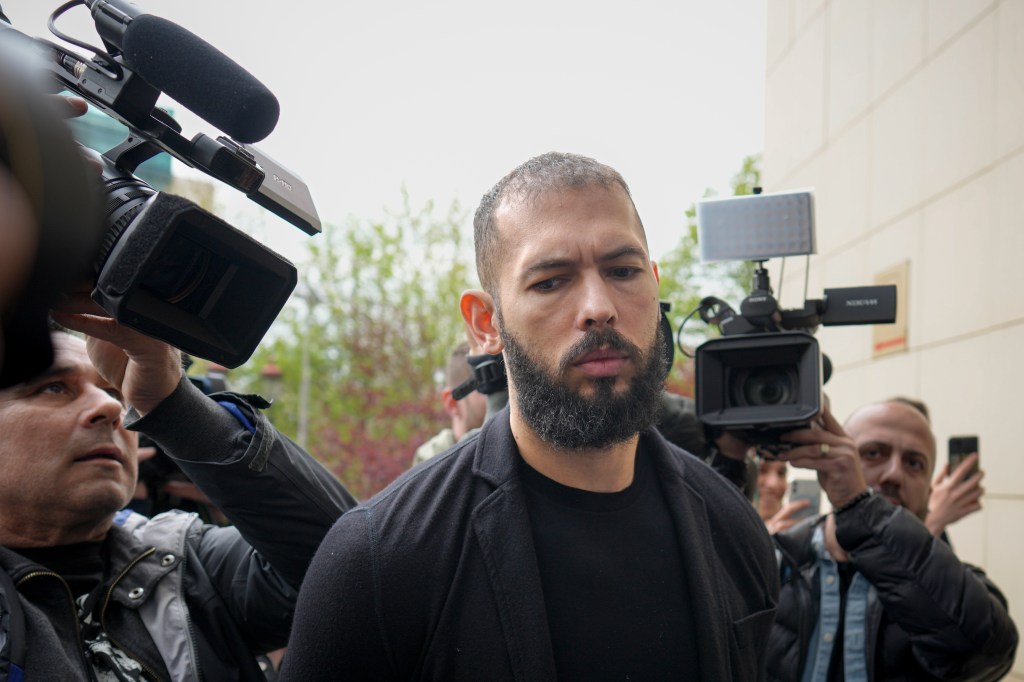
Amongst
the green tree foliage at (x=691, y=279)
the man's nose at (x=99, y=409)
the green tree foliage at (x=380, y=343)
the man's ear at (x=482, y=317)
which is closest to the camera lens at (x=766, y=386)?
the man's ear at (x=482, y=317)

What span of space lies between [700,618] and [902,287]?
4927 millimetres

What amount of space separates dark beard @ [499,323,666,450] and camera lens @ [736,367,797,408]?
33.4 inches

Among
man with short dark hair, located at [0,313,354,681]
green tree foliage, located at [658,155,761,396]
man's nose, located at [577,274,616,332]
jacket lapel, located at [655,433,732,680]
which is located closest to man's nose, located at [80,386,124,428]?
man with short dark hair, located at [0,313,354,681]

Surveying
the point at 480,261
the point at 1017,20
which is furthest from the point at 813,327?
the point at 1017,20

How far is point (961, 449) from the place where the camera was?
3305 mm

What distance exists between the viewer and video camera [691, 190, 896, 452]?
2.55 metres

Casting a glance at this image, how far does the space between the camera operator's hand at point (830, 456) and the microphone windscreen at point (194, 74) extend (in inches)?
71.7

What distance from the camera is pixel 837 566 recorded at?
2867mm

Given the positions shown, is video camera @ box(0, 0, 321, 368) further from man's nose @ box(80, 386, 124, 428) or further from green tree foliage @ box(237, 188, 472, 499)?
green tree foliage @ box(237, 188, 472, 499)

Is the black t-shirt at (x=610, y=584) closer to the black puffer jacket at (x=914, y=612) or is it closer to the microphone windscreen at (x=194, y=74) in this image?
the microphone windscreen at (x=194, y=74)

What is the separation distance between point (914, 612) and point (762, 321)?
0.93 meters

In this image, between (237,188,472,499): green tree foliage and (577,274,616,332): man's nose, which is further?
(237,188,472,499): green tree foliage

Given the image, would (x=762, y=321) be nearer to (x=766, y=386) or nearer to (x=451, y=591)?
(x=766, y=386)

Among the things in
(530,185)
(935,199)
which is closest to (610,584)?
(530,185)
